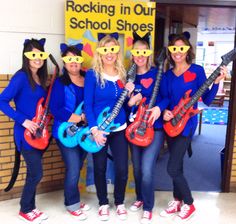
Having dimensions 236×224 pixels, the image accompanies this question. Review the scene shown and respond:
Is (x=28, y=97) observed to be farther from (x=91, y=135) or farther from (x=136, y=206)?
(x=136, y=206)

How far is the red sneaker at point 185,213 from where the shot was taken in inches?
98.3

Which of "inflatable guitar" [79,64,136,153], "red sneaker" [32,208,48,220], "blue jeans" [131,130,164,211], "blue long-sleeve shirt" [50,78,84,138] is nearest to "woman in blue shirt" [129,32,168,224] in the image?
"blue jeans" [131,130,164,211]

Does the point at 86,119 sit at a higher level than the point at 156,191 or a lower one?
higher

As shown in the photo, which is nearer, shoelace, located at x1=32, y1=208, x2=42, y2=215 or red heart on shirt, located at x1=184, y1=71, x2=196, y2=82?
red heart on shirt, located at x1=184, y1=71, x2=196, y2=82

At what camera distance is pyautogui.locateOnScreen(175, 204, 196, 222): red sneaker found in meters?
2.50

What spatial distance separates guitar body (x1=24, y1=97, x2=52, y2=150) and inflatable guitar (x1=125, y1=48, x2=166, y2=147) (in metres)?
0.60

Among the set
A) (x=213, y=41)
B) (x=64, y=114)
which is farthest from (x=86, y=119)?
(x=213, y=41)

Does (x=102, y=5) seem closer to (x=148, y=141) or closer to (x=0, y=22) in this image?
(x=0, y=22)

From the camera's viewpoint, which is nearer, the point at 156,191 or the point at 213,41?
the point at 156,191

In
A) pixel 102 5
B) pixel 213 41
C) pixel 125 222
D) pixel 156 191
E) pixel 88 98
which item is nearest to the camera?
pixel 88 98

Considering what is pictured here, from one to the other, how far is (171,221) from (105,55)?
1394 mm

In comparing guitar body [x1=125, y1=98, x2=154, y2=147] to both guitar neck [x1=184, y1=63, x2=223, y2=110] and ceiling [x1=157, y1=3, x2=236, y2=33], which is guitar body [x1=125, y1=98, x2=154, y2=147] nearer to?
guitar neck [x1=184, y1=63, x2=223, y2=110]

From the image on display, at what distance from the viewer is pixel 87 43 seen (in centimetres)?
263

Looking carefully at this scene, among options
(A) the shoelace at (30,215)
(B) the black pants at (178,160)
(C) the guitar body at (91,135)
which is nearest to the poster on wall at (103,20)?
(C) the guitar body at (91,135)
